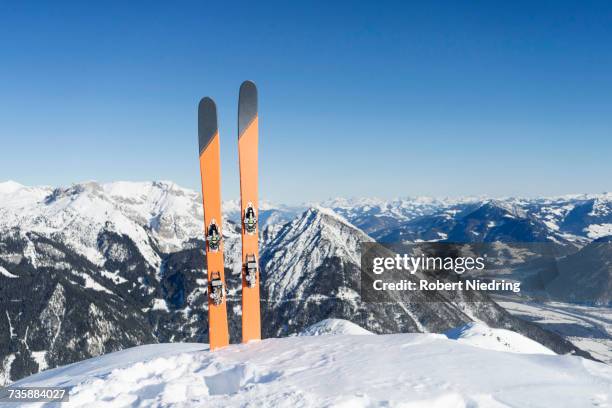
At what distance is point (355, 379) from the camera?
15.0 meters

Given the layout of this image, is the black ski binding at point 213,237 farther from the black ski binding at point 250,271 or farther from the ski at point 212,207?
the black ski binding at point 250,271

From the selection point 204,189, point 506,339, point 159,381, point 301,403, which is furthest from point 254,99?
point 506,339

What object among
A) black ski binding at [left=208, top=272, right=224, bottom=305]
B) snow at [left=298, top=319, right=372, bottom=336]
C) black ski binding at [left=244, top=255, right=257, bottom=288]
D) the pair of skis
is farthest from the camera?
snow at [left=298, top=319, right=372, bottom=336]

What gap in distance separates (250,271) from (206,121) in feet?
29.2

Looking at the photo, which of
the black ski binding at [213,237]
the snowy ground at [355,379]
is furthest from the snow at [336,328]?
the snowy ground at [355,379]

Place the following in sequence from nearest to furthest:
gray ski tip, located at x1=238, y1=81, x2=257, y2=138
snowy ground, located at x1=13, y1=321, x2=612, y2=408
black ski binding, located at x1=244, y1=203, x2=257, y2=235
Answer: snowy ground, located at x1=13, y1=321, x2=612, y2=408 → black ski binding, located at x1=244, y1=203, x2=257, y2=235 → gray ski tip, located at x1=238, y1=81, x2=257, y2=138

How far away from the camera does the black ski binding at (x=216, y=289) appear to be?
80.2ft

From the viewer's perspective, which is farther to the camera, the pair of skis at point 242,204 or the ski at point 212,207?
the pair of skis at point 242,204

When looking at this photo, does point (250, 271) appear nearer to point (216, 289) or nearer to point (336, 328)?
point (216, 289)

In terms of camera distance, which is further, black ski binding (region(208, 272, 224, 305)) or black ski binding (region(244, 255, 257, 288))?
black ski binding (region(244, 255, 257, 288))

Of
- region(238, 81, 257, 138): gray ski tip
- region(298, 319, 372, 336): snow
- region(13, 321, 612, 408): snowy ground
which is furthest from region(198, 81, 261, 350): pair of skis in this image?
region(298, 319, 372, 336): snow

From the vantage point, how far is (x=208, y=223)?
25.2 metres

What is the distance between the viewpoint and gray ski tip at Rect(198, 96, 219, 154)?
84.1ft

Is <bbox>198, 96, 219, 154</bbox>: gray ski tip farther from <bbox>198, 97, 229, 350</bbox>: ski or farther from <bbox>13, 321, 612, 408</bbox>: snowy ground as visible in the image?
<bbox>13, 321, 612, 408</bbox>: snowy ground
